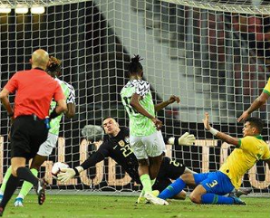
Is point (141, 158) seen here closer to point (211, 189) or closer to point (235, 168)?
point (211, 189)

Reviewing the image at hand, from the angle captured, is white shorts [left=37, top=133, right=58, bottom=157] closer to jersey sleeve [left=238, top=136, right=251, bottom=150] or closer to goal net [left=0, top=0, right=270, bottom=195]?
jersey sleeve [left=238, top=136, right=251, bottom=150]

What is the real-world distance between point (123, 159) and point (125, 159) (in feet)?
0.10

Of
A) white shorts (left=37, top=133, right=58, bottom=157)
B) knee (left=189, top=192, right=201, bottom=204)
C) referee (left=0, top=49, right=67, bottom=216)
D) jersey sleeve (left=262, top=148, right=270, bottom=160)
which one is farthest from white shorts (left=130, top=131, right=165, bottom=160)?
referee (left=0, top=49, right=67, bottom=216)

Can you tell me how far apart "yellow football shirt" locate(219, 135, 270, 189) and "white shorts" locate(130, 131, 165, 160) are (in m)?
0.86

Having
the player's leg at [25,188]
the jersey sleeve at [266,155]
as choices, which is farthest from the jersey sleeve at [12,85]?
the jersey sleeve at [266,155]

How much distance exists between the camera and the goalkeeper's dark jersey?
1213 centimetres

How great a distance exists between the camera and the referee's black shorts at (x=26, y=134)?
8188 mm

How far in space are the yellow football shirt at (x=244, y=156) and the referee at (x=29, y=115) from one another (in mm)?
3022

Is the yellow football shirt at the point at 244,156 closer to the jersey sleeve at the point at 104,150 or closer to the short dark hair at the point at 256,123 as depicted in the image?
the short dark hair at the point at 256,123

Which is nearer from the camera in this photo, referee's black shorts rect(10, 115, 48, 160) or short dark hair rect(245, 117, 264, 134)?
referee's black shorts rect(10, 115, 48, 160)

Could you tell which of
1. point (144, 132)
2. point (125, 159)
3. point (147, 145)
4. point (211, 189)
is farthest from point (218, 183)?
point (125, 159)

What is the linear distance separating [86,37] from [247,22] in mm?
3111

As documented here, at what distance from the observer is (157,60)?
16609 millimetres

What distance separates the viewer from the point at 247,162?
10891 mm
